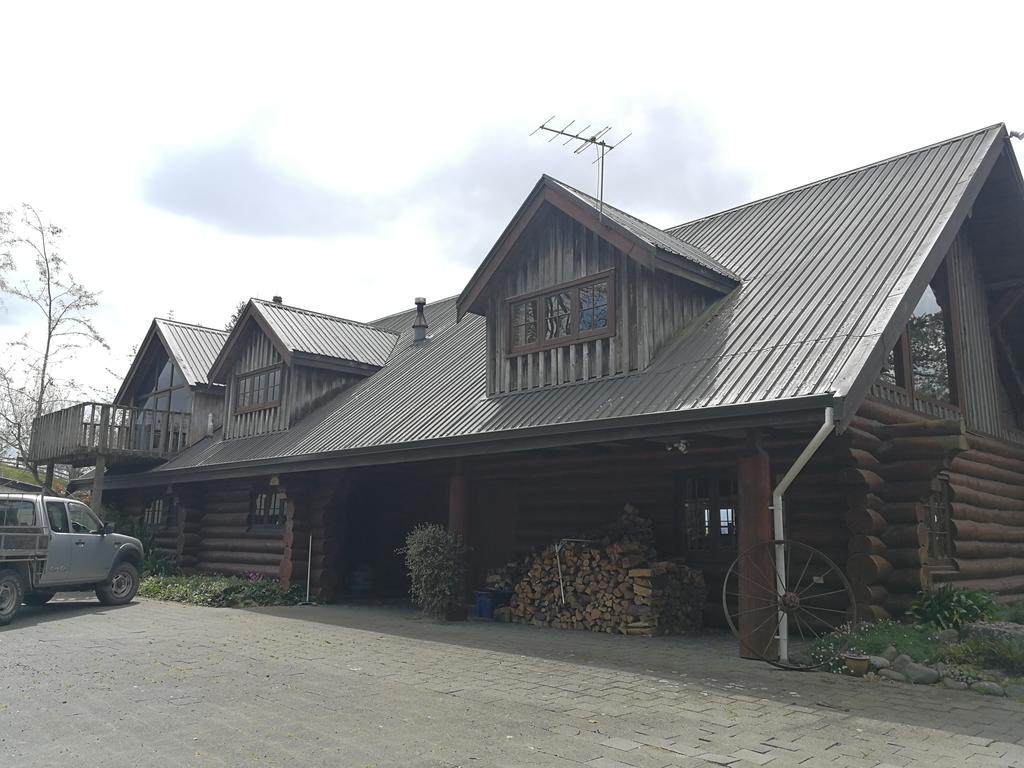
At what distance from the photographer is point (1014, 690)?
800 cm

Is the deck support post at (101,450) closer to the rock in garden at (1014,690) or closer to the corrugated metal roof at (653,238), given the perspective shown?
the corrugated metal roof at (653,238)

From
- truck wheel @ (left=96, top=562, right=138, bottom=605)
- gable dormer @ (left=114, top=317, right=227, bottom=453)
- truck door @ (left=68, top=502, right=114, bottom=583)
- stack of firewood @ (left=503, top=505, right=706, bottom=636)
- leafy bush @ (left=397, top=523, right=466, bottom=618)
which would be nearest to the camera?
stack of firewood @ (left=503, top=505, right=706, bottom=636)

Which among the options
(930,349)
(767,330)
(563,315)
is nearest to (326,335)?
(563,315)

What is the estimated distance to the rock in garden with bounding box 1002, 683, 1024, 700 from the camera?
25.8 ft

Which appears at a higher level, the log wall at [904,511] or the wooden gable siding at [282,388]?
the wooden gable siding at [282,388]

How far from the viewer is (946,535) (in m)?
12.6

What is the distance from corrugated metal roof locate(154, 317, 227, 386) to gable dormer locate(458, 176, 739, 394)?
12.5m

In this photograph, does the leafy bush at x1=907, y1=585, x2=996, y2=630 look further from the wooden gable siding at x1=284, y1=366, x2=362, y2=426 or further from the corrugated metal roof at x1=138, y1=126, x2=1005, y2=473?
the wooden gable siding at x1=284, y1=366, x2=362, y2=426

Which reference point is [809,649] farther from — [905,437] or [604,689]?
[905,437]

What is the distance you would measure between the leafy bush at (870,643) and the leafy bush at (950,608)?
604mm

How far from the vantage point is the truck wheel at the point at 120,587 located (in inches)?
634

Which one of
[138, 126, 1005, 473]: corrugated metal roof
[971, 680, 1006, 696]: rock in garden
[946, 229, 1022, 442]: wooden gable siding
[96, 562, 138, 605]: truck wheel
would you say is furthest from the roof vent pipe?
[971, 680, 1006, 696]: rock in garden

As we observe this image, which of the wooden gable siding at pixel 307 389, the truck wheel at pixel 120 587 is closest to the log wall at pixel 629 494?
the wooden gable siding at pixel 307 389

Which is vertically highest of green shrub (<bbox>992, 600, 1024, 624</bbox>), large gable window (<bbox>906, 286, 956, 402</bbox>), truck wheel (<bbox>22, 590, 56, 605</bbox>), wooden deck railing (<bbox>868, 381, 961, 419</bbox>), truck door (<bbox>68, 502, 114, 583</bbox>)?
large gable window (<bbox>906, 286, 956, 402</bbox>)
